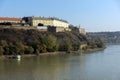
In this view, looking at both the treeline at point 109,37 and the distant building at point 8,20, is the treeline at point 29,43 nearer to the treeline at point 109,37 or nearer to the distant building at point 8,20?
the distant building at point 8,20

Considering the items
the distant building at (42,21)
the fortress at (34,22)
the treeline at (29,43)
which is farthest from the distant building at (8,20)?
the treeline at (29,43)

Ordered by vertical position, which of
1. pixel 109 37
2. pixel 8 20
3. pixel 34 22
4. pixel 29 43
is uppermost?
pixel 8 20

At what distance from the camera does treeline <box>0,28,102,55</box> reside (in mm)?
15539

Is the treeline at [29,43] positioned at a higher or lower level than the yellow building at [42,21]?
lower

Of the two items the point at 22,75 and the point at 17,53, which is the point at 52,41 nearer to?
the point at 17,53

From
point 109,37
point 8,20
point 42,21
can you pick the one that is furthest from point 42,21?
point 109,37

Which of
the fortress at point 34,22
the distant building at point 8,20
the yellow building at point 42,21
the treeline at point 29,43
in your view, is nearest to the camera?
the treeline at point 29,43

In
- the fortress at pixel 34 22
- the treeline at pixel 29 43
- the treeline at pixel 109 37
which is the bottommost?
the treeline at pixel 109 37

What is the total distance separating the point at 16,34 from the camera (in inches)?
708

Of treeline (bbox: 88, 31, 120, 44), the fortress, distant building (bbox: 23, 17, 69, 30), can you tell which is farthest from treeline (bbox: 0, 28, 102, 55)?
treeline (bbox: 88, 31, 120, 44)

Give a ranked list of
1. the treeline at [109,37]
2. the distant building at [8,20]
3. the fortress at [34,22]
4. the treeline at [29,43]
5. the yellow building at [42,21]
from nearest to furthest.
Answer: the treeline at [29,43] → the fortress at [34,22] → the distant building at [8,20] → the yellow building at [42,21] → the treeline at [109,37]

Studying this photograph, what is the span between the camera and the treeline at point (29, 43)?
1554 centimetres

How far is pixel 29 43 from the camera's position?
16953 millimetres

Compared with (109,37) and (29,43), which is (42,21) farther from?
(109,37)
